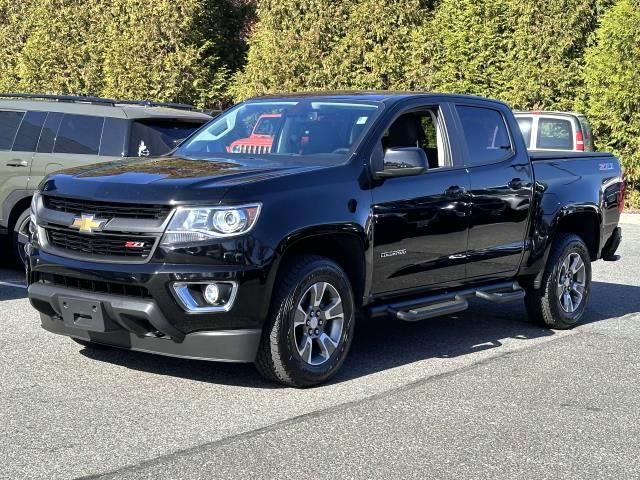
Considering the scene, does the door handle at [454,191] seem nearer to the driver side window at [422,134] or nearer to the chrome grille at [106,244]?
the driver side window at [422,134]

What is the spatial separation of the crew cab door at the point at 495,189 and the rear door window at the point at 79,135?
4208 mm

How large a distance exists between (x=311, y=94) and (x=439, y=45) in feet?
41.3

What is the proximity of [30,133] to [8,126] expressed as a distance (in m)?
0.30

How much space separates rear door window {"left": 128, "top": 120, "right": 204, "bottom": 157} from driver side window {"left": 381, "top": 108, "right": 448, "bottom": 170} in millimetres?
3342

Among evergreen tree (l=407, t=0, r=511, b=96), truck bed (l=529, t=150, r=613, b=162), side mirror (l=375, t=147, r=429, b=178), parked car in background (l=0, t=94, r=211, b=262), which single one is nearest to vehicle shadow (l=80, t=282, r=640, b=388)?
side mirror (l=375, t=147, r=429, b=178)

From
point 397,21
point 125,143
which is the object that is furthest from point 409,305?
point 397,21

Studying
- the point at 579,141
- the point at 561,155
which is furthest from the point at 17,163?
the point at 579,141

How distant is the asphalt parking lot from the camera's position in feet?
15.5

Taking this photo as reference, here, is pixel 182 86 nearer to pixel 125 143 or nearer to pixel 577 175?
pixel 125 143

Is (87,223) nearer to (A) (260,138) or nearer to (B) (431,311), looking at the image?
(A) (260,138)

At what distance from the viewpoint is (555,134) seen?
52.8ft

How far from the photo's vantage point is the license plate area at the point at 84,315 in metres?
5.66

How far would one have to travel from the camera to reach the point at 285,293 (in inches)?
228

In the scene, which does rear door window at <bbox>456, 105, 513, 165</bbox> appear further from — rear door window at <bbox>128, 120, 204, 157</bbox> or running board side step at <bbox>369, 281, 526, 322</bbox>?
rear door window at <bbox>128, 120, 204, 157</bbox>
